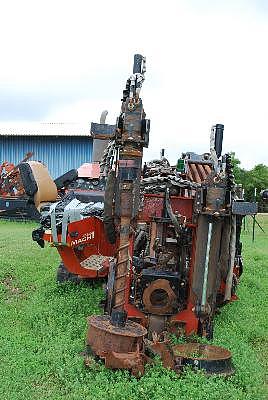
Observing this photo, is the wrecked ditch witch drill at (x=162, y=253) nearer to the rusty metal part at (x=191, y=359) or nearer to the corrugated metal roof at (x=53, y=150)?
the rusty metal part at (x=191, y=359)

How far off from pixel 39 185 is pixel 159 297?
14.9 ft

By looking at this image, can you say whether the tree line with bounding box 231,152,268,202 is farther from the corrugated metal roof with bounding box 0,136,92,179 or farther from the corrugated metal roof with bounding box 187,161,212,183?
the corrugated metal roof with bounding box 187,161,212,183

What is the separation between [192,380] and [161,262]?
2.17 m

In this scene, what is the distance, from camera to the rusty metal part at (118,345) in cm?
534

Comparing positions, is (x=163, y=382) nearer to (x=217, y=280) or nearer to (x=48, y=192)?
(x=217, y=280)

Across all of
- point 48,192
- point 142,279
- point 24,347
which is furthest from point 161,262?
point 48,192

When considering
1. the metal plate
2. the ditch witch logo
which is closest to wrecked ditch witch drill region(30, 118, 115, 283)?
the ditch witch logo

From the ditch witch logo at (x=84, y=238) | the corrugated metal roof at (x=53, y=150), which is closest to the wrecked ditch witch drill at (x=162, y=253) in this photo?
the ditch witch logo at (x=84, y=238)

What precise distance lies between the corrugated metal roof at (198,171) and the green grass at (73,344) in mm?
1933

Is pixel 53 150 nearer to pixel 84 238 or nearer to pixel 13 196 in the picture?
pixel 13 196

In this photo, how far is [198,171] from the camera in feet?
27.0

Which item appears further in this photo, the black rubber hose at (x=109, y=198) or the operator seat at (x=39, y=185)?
the operator seat at (x=39, y=185)

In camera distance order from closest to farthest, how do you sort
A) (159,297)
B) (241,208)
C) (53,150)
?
(241,208) → (159,297) → (53,150)

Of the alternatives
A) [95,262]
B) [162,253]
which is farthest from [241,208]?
[95,262]
